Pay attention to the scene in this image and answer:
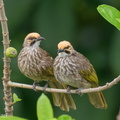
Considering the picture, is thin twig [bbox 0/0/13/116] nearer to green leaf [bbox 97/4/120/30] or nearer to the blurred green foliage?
green leaf [bbox 97/4/120/30]

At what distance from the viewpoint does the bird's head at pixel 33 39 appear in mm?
4543

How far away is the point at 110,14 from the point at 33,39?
2086 millimetres

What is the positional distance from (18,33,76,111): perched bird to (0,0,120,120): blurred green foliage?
36.0 inches

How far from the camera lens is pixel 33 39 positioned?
4.64m

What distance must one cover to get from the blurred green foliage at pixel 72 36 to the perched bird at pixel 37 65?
915 millimetres

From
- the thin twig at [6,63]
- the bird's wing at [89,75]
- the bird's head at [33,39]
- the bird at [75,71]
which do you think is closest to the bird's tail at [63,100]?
the bird at [75,71]

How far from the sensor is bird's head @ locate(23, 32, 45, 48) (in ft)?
14.9

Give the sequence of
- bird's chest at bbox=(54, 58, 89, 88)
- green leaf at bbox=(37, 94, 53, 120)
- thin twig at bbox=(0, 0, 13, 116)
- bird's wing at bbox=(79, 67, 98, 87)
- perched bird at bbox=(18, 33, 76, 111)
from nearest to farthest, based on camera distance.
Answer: green leaf at bbox=(37, 94, 53, 120)
thin twig at bbox=(0, 0, 13, 116)
bird's chest at bbox=(54, 58, 89, 88)
bird's wing at bbox=(79, 67, 98, 87)
perched bird at bbox=(18, 33, 76, 111)

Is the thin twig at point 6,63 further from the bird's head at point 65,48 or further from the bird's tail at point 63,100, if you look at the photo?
the bird's tail at point 63,100

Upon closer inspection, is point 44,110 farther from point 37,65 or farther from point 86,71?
point 37,65

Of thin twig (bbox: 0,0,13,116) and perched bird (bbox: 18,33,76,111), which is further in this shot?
perched bird (bbox: 18,33,76,111)

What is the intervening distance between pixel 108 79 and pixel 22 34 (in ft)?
4.38

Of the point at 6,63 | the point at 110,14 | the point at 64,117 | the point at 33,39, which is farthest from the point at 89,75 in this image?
the point at 64,117

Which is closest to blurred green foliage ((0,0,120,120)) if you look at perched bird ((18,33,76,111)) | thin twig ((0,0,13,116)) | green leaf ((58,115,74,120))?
perched bird ((18,33,76,111))
